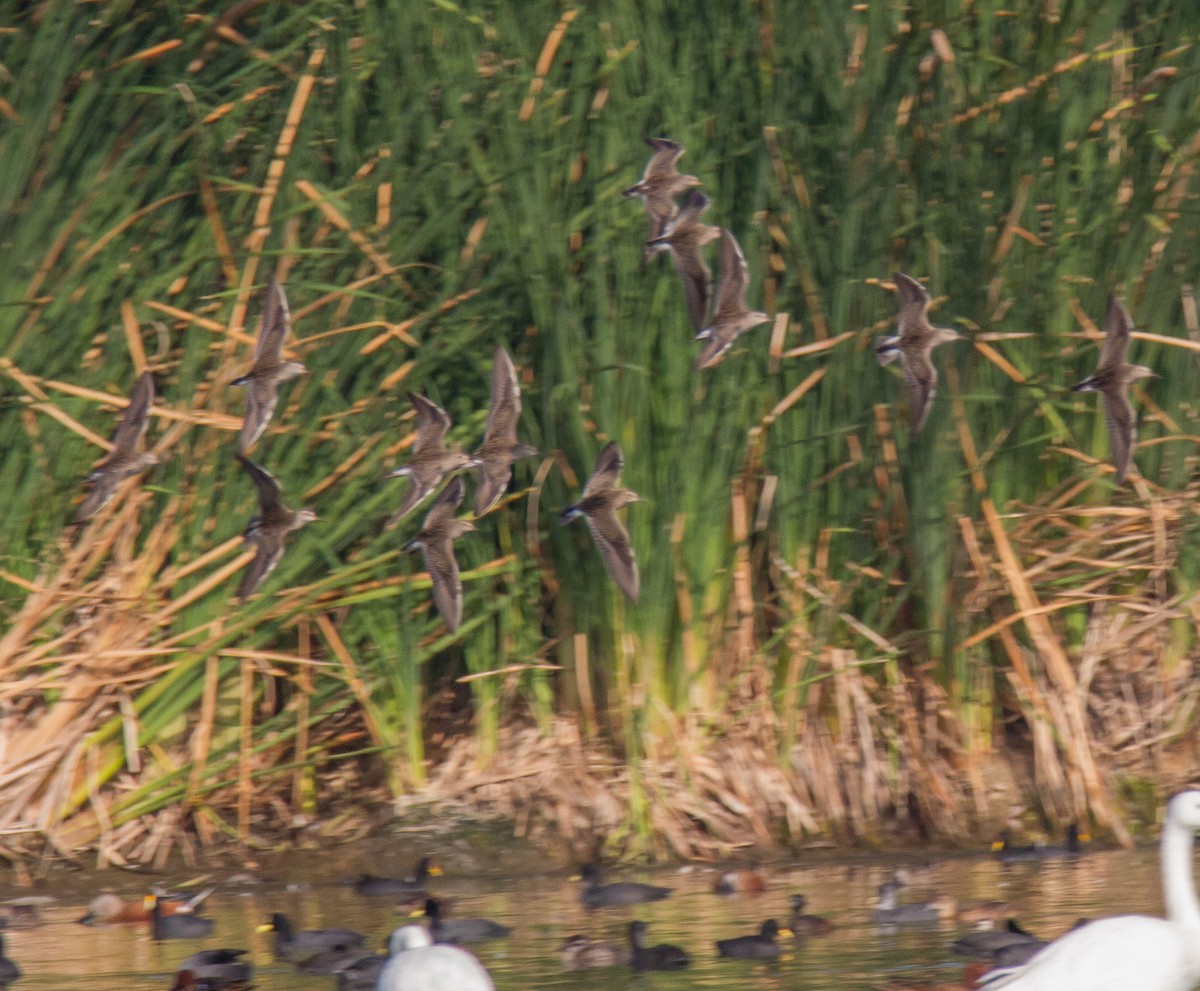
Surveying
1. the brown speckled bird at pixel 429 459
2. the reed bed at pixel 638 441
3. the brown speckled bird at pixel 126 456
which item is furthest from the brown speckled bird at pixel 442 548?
the brown speckled bird at pixel 126 456

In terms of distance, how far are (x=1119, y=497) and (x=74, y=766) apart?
406cm

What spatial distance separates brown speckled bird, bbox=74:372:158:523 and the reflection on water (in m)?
1.39

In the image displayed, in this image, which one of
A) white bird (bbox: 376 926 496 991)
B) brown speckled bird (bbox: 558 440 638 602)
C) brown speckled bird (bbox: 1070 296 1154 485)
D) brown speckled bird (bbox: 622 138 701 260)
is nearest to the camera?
white bird (bbox: 376 926 496 991)

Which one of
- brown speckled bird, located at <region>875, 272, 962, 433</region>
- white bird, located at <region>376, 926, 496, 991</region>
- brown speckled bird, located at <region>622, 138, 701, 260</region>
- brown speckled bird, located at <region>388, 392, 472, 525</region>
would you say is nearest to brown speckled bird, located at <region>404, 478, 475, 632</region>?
brown speckled bird, located at <region>388, 392, 472, 525</region>

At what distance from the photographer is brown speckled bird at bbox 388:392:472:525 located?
7316mm

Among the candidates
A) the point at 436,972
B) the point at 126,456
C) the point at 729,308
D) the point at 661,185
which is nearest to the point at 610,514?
the point at 729,308

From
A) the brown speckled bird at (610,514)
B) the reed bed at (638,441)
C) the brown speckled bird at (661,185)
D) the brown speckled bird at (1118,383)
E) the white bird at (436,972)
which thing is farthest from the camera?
the reed bed at (638,441)

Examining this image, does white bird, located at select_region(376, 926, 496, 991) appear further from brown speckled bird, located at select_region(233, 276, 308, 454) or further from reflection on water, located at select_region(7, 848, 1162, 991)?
brown speckled bird, located at select_region(233, 276, 308, 454)

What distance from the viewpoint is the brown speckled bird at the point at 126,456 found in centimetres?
732

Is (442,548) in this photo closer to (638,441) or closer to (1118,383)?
(638,441)

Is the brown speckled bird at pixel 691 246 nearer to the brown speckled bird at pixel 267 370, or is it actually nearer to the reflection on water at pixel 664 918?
the brown speckled bird at pixel 267 370

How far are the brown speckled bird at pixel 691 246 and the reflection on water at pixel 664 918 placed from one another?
2.03m

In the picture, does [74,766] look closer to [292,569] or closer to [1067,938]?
[292,569]

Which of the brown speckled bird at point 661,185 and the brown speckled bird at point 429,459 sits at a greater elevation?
the brown speckled bird at point 661,185
